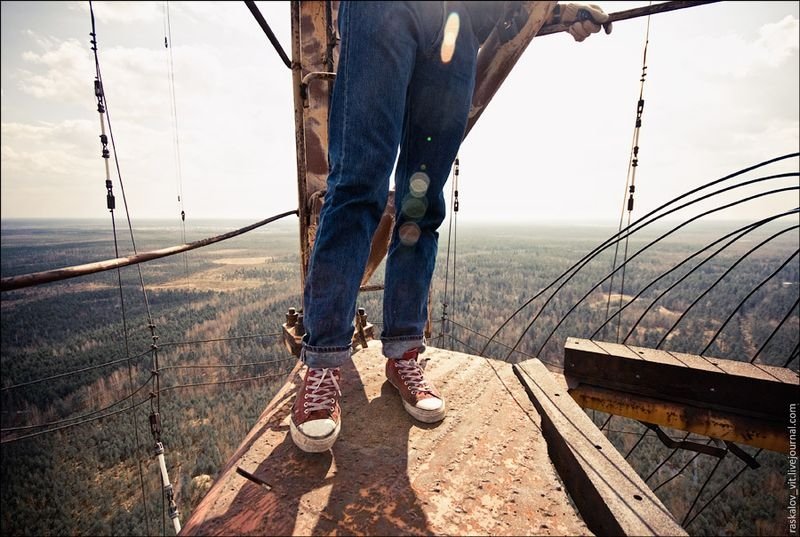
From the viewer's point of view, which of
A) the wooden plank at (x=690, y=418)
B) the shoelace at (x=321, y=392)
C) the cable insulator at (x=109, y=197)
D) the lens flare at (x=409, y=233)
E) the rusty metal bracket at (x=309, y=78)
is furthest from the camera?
the cable insulator at (x=109, y=197)

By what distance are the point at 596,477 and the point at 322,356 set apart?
3.00ft

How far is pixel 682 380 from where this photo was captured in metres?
1.90

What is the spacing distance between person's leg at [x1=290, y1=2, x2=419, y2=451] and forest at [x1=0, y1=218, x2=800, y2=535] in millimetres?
979

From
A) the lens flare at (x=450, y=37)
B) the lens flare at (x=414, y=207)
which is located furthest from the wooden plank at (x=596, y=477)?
the lens flare at (x=450, y=37)

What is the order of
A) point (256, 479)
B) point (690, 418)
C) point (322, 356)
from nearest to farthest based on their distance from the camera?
point (256, 479)
point (322, 356)
point (690, 418)

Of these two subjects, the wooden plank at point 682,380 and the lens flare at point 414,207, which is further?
the wooden plank at point 682,380

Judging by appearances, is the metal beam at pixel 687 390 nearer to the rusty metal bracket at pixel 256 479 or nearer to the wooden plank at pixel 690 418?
the wooden plank at pixel 690 418

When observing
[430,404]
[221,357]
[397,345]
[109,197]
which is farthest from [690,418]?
[221,357]

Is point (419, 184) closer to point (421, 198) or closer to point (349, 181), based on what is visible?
point (421, 198)

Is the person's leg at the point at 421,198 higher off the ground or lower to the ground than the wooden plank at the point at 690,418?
higher

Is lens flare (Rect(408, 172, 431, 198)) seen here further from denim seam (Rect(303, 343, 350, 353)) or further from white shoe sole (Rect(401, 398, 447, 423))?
white shoe sole (Rect(401, 398, 447, 423))

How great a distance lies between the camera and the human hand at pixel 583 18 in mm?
1356

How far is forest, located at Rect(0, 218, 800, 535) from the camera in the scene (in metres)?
13.0

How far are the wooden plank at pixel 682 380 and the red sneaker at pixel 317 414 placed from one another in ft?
5.11
